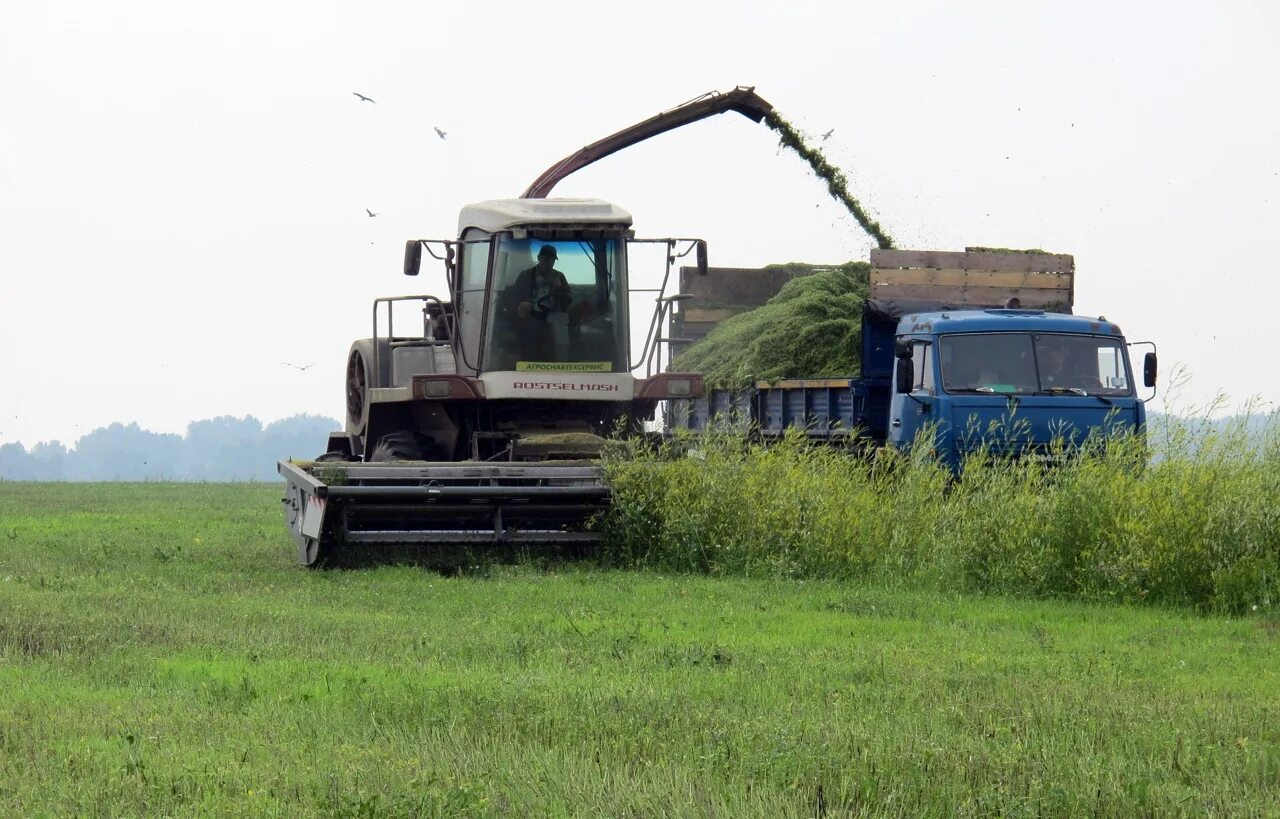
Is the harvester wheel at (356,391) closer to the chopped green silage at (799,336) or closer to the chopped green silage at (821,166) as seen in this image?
the chopped green silage at (799,336)

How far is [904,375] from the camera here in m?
17.4

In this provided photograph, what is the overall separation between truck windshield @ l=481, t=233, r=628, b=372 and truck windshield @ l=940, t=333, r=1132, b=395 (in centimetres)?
352

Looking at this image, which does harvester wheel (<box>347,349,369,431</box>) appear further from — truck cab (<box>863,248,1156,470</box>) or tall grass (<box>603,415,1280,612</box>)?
truck cab (<box>863,248,1156,470</box>)

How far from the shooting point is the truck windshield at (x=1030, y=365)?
17047mm

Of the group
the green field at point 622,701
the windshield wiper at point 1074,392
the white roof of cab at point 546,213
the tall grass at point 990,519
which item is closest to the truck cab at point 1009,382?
the windshield wiper at point 1074,392

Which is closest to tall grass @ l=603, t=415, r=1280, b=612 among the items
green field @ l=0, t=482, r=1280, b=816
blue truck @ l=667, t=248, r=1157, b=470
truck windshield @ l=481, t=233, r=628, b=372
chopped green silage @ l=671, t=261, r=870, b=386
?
green field @ l=0, t=482, r=1280, b=816

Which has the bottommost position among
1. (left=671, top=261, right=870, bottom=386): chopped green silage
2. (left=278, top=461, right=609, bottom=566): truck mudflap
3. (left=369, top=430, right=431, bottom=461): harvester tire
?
(left=278, top=461, right=609, bottom=566): truck mudflap

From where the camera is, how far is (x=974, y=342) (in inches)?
679

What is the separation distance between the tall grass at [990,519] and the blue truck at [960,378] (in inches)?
42.8

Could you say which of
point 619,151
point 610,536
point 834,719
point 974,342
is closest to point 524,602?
point 610,536

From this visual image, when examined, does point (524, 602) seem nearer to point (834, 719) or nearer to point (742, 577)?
point (742, 577)

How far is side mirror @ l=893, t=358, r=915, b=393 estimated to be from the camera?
17.3 metres

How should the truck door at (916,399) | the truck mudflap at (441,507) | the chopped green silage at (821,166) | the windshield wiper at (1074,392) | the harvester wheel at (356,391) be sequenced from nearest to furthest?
1. the truck mudflap at (441,507)
2. the windshield wiper at (1074,392)
3. the truck door at (916,399)
4. the harvester wheel at (356,391)
5. the chopped green silage at (821,166)

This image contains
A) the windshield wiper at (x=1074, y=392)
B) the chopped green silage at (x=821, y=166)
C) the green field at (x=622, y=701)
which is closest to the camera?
the green field at (x=622, y=701)
